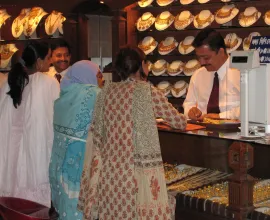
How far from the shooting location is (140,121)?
9.80ft

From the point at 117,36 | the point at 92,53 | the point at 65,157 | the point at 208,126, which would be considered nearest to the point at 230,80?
the point at 208,126

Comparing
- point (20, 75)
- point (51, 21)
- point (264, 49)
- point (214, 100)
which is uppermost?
point (51, 21)

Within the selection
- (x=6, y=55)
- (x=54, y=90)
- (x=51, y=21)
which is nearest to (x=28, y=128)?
(x=54, y=90)

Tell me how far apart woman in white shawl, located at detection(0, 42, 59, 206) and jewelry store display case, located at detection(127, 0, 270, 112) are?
2596 millimetres

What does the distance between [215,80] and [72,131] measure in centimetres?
170

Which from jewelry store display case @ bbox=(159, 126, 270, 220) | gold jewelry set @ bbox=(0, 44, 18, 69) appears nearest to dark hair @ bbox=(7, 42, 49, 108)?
jewelry store display case @ bbox=(159, 126, 270, 220)

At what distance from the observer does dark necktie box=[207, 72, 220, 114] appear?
15.5 feet

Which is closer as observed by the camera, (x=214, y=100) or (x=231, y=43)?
(x=214, y=100)

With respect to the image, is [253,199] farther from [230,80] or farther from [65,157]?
[230,80]

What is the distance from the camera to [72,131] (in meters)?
3.49

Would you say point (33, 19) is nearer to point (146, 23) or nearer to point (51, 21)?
point (51, 21)

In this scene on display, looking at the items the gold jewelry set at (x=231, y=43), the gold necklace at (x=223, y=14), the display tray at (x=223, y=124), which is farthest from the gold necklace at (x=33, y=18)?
the display tray at (x=223, y=124)

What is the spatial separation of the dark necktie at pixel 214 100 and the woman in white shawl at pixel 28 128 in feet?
4.43

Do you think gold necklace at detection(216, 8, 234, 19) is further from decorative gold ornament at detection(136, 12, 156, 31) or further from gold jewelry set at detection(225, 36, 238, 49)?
decorative gold ornament at detection(136, 12, 156, 31)
